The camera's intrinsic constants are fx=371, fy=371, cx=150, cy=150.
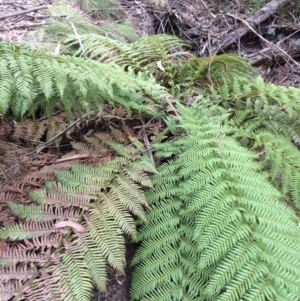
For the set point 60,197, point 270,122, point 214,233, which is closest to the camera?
point 214,233

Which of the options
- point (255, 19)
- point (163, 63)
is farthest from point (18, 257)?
point (255, 19)

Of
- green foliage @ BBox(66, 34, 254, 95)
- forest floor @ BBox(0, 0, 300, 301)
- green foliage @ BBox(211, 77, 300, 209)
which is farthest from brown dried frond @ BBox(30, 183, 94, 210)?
forest floor @ BBox(0, 0, 300, 301)

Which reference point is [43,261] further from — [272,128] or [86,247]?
[272,128]

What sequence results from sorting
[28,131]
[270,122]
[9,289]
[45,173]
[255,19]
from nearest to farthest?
[9,289]
[45,173]
[28,131]
[270,122]
[255,19]

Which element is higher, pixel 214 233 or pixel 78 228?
pixel 214 233

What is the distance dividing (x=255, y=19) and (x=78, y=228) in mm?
3834

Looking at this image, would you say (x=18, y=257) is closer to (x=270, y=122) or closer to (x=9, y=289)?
(x=9, y=289)

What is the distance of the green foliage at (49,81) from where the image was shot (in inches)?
58.7

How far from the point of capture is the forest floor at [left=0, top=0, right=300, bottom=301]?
3519 millimetres

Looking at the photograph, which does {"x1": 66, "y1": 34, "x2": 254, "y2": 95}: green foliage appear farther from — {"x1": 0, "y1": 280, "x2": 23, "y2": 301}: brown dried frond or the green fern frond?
{"x1": 0, "y1": 280, "x2": 23, "y2": 301}: brown dried frond

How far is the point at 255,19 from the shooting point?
4.47 meters

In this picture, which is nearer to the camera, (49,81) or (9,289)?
(9,289)

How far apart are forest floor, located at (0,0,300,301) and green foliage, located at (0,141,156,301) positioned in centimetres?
184

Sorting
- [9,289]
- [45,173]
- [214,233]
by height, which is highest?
[214,233]
